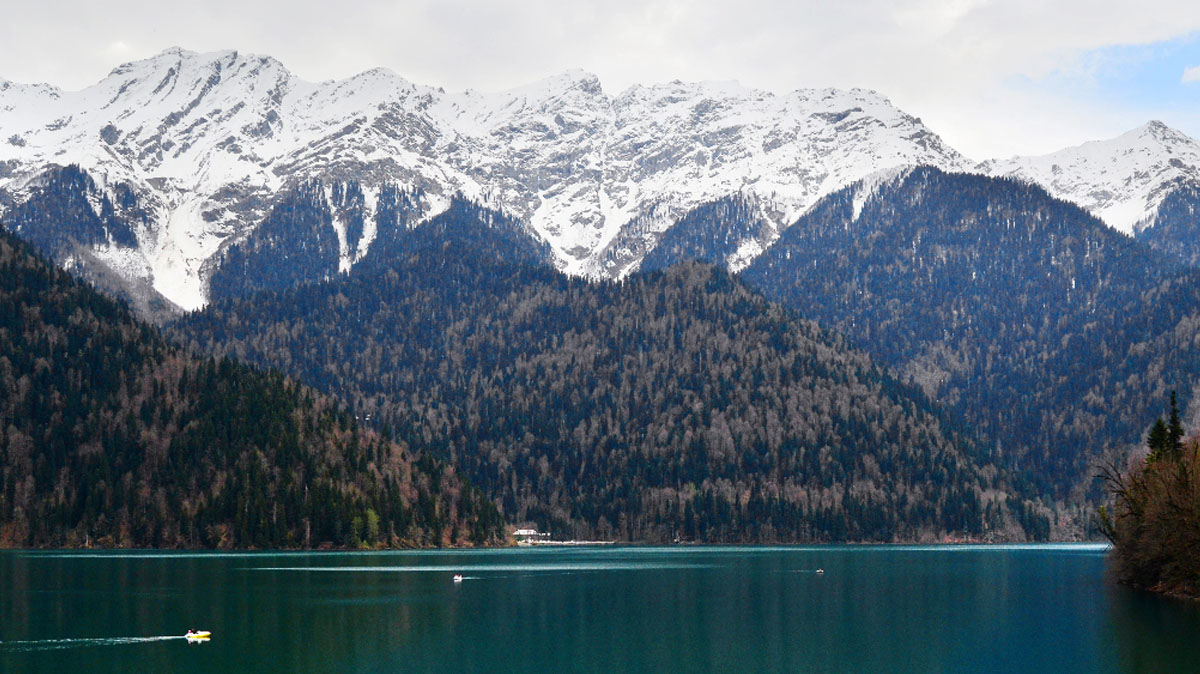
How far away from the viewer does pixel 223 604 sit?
125 metres

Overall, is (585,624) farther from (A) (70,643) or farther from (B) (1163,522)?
(B) (1163,522)

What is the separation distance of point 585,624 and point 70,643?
37766 millimetres

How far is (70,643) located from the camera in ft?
313

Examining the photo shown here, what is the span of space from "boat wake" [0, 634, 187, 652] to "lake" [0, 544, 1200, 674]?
20 cm

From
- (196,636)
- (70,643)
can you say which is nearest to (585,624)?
(196,636)

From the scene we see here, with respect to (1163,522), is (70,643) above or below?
below

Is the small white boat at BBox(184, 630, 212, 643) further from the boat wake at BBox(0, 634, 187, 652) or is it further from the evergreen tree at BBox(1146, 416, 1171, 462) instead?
the evergreen tree at BBox(1146, 416, 1171, 462)

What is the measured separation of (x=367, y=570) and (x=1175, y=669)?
12337 centimetres

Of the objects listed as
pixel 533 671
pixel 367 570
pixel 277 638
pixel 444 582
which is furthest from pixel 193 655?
pixel 367 570

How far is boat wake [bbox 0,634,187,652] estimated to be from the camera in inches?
3629

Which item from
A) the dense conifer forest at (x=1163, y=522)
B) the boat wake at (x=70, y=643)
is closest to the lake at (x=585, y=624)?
the boat wake at (x=70, y=643)

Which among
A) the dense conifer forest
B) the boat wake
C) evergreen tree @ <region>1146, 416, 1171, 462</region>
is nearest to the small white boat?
the boat wake

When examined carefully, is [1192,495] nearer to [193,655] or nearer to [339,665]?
[339,665]

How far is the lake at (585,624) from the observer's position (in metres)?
88.4
